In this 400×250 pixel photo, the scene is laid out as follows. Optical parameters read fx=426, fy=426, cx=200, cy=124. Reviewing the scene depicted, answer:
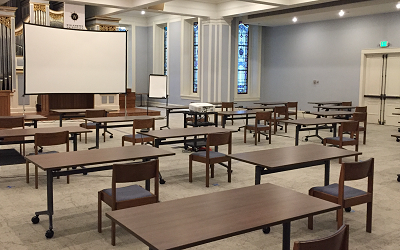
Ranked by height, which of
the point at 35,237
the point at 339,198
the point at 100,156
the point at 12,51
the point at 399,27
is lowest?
the point at 35,237

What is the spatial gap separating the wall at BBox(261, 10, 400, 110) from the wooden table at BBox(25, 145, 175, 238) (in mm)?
10062

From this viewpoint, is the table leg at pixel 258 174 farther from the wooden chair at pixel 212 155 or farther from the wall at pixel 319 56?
the wall at pixel 319 56

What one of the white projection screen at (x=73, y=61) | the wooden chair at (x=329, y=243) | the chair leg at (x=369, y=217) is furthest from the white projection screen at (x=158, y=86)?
the wooden chair at (x=329, y=243)

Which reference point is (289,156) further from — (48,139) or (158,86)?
(158,86)

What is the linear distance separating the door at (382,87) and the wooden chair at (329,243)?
11.0 metres

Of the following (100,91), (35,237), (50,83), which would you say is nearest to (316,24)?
(100,91)

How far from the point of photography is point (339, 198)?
140 inches

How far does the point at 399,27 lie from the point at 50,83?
30.5 ft

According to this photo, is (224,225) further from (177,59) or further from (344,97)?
(177,59)

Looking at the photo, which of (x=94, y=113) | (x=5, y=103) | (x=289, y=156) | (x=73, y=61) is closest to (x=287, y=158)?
(x=289, y=156)

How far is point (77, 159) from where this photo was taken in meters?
3.85

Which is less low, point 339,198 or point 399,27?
point 399,27

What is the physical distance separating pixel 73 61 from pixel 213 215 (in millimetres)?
6811

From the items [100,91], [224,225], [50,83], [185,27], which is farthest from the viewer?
[185,27]
